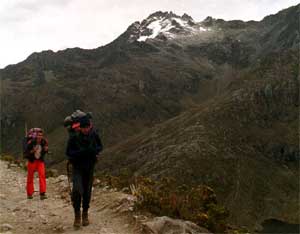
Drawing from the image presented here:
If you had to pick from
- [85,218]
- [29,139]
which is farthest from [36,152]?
[85,218]

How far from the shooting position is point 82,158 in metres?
11.9

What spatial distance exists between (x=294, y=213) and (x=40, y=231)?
584 ft

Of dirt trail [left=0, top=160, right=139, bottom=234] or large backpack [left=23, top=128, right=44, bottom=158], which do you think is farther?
large backpack [left=23, top=128, right=44, bottom=158]

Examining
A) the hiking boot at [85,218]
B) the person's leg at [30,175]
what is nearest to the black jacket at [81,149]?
the hiking boot at [85,218]

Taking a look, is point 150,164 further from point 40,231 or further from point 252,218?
point 40,231

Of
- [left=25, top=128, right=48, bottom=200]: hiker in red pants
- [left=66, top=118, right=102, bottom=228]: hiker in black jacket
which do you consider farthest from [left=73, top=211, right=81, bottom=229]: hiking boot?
[left=25, top=128, right=48, bottom=200]: hiker in red pants

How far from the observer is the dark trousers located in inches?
469

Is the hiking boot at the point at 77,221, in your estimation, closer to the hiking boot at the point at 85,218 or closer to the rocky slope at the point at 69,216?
the rocky slope at the point at 69,216

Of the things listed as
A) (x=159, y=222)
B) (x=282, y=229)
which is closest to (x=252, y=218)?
(x=282, y=229)

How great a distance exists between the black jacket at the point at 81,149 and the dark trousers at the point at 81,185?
0.17 m

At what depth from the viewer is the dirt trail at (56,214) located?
40.2ft

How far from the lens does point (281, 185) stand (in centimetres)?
19125

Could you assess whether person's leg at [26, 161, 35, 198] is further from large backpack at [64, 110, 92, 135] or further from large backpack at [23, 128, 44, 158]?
large backpack at [64, 110, 92, 135]

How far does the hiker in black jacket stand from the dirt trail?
0.75 m
